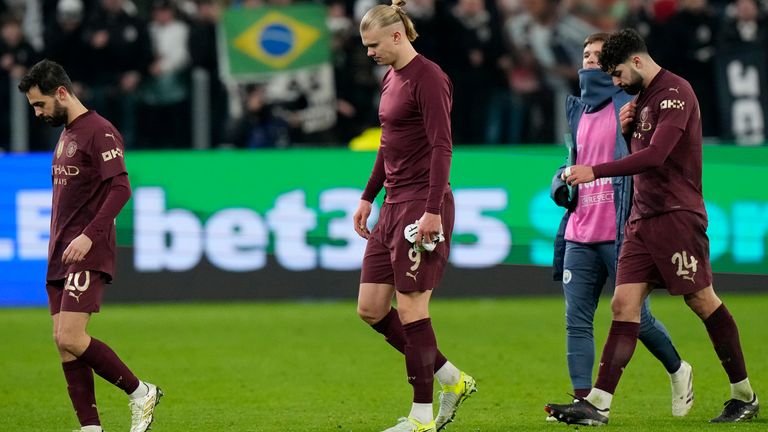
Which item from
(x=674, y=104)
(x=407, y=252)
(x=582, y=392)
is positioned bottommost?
(x=582, y=392)

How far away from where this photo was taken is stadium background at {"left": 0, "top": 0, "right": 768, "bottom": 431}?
10.9 meters

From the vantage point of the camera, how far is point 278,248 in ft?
47.6

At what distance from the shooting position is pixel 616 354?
760 centimetres

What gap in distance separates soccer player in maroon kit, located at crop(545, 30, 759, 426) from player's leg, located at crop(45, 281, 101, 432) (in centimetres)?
238

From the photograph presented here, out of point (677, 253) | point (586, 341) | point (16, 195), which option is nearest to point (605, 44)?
point (677, 253)

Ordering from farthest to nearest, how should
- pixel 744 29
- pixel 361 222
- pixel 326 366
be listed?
pixel 744 29, pixel 326 366, pixel 361 222

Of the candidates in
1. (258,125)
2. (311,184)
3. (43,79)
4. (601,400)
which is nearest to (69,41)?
(258,125)

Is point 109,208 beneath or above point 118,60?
beneath

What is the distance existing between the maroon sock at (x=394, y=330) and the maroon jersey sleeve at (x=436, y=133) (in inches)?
32.7

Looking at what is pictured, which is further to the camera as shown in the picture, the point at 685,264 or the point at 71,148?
the point at 685,264

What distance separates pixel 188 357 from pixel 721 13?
8632 mm

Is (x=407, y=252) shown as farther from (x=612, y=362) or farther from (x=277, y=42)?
(x=277, y=42)

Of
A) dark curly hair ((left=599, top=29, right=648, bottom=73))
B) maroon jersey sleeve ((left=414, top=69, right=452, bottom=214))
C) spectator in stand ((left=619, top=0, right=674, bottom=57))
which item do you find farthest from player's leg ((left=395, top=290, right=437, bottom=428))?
spectator in stand ((left=619, top=0, right=674, bottom=57))

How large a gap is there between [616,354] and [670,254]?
592 millimetres
